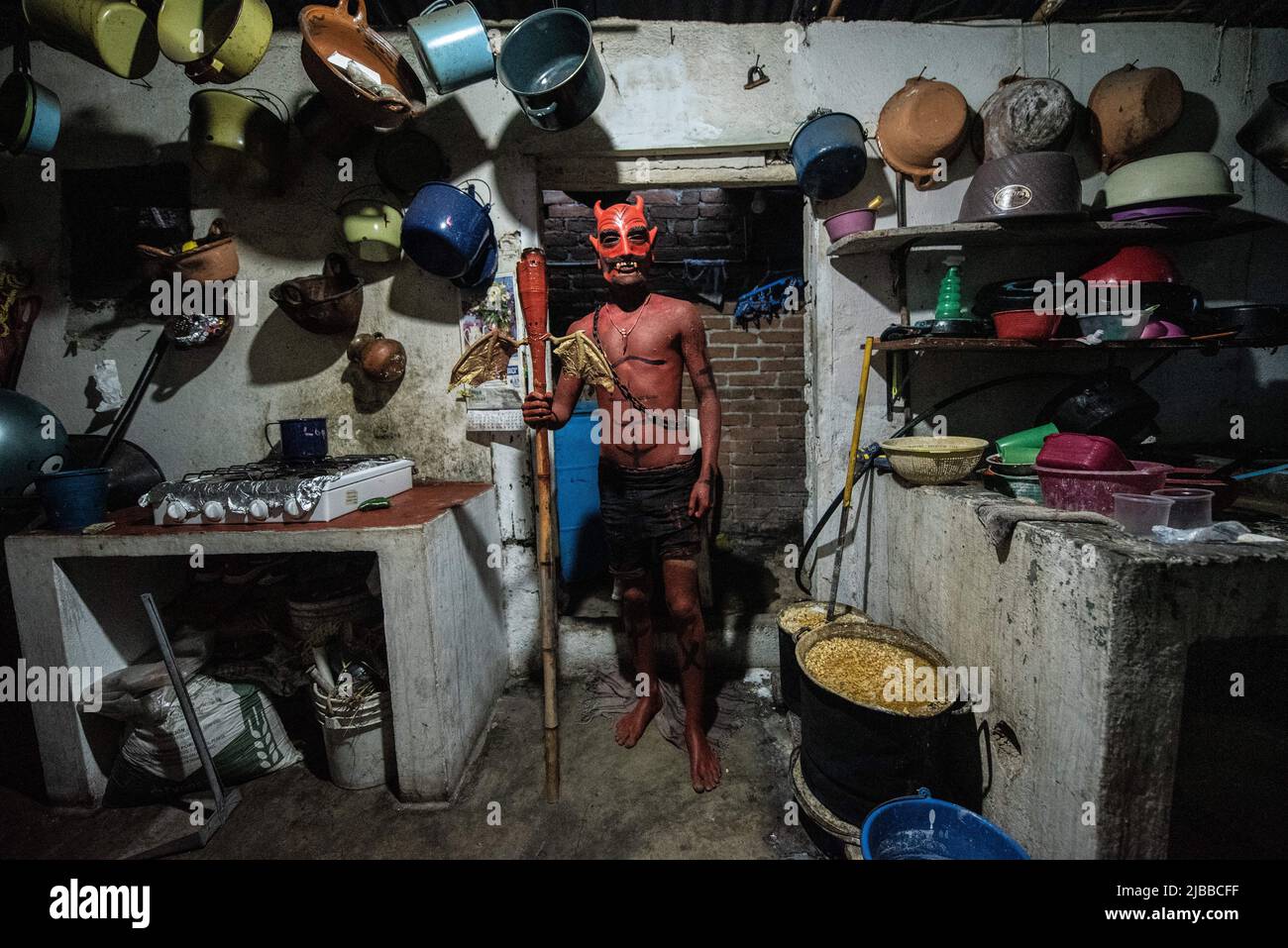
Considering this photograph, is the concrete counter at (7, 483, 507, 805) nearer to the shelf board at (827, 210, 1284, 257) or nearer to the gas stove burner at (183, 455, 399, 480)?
the gas stove burner at (183, 455, 399, 480)

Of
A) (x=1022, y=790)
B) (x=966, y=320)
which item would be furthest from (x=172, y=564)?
(x=966, y=320)

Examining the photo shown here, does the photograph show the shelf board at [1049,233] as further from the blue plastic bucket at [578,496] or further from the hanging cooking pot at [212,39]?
the hanging cooking pot at [212,39]

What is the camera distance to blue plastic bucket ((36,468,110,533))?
2252mm

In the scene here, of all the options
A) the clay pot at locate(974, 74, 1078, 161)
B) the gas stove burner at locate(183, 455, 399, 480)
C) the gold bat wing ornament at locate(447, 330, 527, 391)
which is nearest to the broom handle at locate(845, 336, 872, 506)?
the clay pot at locate(974, 74, 1078, 161)

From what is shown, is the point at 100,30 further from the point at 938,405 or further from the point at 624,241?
the point at 938,405

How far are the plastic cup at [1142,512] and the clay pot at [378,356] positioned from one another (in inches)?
139

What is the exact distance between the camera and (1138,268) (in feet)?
8.79

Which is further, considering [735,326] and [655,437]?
[735,326]

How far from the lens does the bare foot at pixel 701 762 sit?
96.1 inches

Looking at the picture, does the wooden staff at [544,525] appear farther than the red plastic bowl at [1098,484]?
Yes

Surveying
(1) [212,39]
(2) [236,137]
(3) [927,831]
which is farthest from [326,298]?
(3) [927,831]

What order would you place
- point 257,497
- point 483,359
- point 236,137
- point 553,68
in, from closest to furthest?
point 257,497 → point 483,359 → point 236,137 → point 553,68

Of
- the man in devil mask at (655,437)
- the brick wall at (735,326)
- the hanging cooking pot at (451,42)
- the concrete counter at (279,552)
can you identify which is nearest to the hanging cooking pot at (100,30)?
the hanging cooking pot at (451,42)

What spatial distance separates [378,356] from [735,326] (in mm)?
3146
